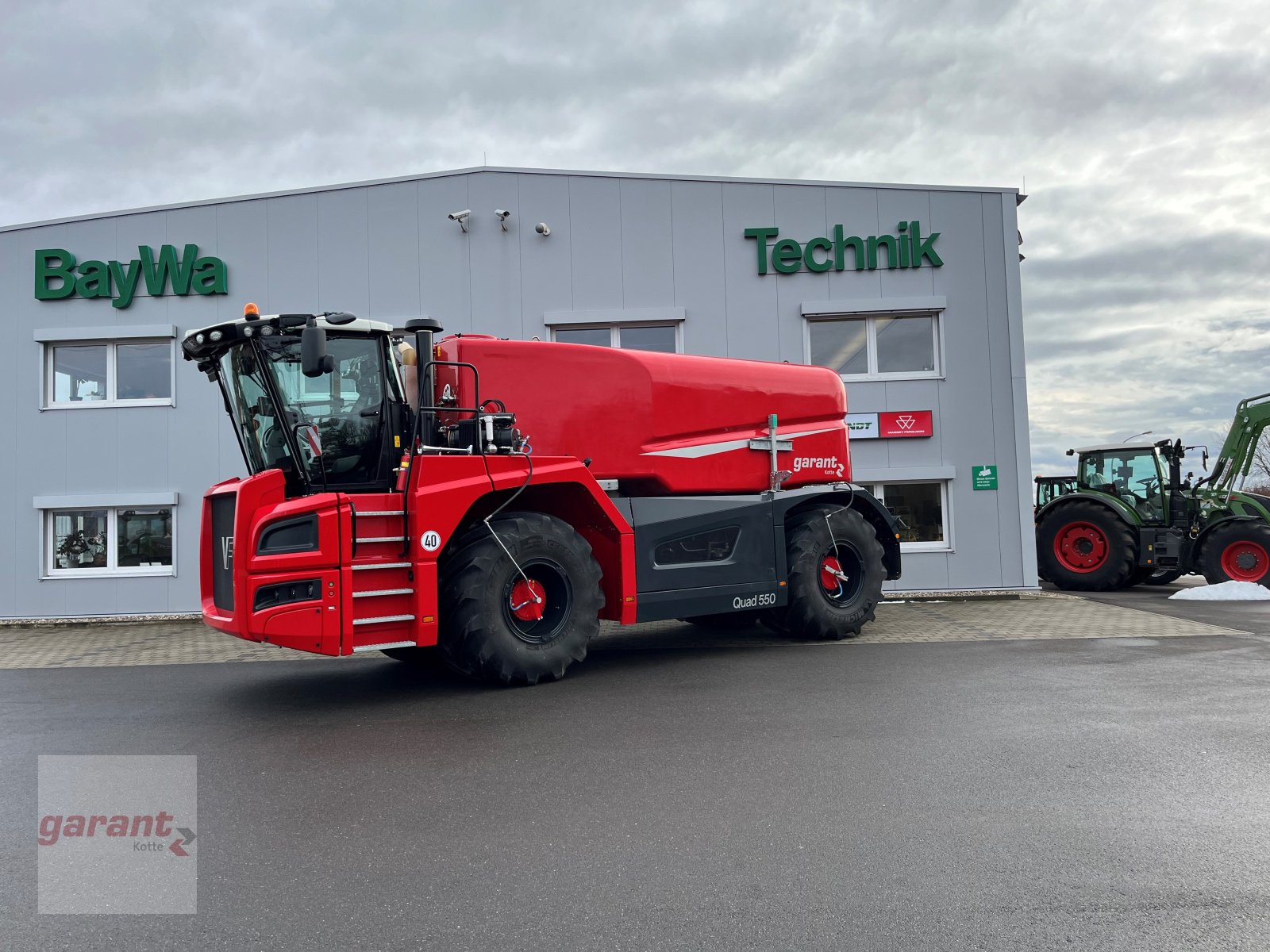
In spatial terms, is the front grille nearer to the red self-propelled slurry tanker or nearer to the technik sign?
the red self-propelled slurry tanker

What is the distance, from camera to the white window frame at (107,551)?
45.3 ft

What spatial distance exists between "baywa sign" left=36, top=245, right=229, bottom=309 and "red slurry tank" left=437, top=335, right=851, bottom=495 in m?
7.82

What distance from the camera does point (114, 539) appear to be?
14.0 meters

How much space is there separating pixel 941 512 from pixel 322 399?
391 inches

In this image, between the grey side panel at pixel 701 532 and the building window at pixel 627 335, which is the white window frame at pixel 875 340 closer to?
the building window at pixel 627 335

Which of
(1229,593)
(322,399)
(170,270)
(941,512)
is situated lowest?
(1229,593)

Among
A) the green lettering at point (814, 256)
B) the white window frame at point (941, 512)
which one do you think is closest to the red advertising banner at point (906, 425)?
the white window frame at point (941, 512)

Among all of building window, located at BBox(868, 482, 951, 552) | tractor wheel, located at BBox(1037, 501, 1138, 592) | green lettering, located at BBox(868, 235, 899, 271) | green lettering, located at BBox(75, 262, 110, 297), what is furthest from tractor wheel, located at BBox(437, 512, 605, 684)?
tractor wheel, located at BBox(1037, 501, 1138, 592)

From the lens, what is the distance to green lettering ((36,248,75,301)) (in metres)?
14.1

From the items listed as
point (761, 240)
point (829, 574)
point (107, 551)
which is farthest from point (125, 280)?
point (829, 574)

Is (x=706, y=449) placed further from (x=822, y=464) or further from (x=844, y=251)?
(x=844, y=251)

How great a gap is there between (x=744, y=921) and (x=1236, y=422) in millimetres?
17644

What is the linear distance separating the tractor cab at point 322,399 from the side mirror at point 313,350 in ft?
1.14

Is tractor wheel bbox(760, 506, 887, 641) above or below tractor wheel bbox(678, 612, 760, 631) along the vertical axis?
above
